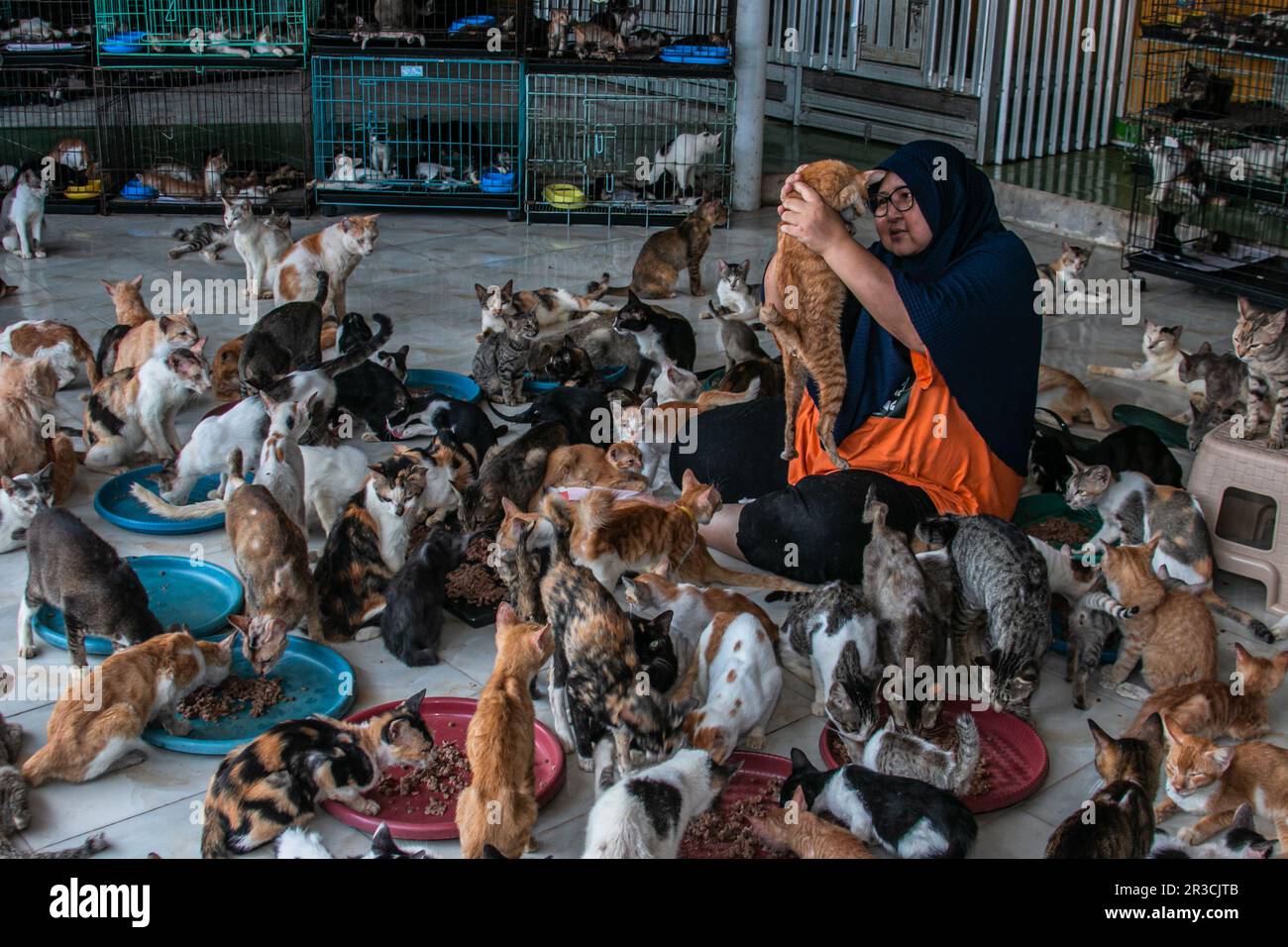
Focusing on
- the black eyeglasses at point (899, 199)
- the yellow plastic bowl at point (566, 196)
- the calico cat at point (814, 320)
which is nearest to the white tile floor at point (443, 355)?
the yellow plastic bowl at point (566, 196)

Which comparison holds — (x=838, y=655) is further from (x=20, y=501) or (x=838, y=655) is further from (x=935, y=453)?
(x=20, y=501)

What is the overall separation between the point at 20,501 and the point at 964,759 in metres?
3.22

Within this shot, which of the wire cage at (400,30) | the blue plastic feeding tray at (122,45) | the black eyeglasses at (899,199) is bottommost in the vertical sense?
the black eyeglasses at (899,199)

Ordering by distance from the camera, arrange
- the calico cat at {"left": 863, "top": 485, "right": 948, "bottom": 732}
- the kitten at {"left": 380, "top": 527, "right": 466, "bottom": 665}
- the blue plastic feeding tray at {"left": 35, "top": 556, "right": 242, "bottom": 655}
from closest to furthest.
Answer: the calico cat at {"left": 863, "top": 485, "right": 948, "bottom": 732}
the kitten at {"left": 380, "top": 527, "right": 466, "bottom": 665}
the blue plastic feeding tray at {"left": 35, "top": 556, "right": 242, "bottom": 655}

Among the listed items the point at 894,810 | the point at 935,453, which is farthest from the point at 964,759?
the point at 935,453

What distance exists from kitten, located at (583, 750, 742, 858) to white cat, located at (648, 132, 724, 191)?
21.9 ft

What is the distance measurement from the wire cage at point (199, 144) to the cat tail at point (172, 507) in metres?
3.81

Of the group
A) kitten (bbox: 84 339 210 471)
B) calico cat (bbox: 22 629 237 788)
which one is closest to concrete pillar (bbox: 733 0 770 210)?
kitten (bbox: 84 339 210 471)

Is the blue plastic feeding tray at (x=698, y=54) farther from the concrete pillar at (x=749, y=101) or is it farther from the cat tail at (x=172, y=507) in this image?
the cat tail at (x=172, y=507)

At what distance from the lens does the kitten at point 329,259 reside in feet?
22.7

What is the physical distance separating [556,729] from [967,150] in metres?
7.64

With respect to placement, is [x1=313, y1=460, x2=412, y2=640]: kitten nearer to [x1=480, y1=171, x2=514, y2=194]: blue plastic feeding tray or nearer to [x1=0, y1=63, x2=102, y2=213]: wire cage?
[x1=0, y1=63, x2=102, y2=213]: wire cage

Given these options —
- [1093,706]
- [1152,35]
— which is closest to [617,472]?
[1093,706]

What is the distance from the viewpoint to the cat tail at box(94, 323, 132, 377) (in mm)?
5762
